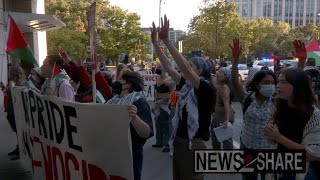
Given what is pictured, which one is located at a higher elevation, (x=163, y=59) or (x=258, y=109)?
(x=163, y=59)

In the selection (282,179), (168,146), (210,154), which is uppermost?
(210,154)

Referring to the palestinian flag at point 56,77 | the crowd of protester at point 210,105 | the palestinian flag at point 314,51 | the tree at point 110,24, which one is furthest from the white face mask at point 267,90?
the tree at point 110,24

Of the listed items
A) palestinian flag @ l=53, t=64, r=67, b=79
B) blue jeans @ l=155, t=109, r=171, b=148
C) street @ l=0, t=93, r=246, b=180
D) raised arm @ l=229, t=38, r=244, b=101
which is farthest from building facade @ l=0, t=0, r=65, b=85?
raised arm @ l=229, t=38, r=244, b=101

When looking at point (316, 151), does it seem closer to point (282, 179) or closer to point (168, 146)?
point (282, 179)

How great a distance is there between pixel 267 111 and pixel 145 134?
1.32m

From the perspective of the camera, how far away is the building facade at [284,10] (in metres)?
143

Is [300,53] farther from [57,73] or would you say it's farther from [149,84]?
[149,84]

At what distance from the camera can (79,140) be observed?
335 cm

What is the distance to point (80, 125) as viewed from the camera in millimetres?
3297

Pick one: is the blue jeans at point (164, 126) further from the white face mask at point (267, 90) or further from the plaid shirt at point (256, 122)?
the white face mask at point (267, 90)

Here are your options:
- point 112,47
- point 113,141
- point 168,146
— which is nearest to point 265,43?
point 112,47

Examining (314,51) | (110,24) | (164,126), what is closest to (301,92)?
(164,126)
